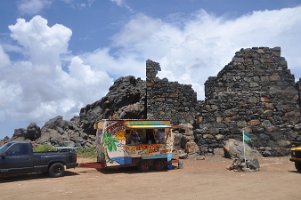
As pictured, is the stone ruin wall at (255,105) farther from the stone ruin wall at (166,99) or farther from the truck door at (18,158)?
the truck door at (18,158)

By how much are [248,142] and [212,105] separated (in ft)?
9.08

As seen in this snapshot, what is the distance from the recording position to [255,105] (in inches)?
760

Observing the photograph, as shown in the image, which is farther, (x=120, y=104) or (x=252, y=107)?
(x=120, y=104)

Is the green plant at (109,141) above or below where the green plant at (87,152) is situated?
above

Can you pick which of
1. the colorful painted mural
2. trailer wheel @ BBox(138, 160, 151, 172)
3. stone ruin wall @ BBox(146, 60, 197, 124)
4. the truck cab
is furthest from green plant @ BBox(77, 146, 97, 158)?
the truck cab

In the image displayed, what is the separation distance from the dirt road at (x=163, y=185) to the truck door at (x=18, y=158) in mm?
474

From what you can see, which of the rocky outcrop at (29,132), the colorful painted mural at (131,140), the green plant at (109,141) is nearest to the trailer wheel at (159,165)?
the colorful painted mural at (131,140)

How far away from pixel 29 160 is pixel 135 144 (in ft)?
14.2

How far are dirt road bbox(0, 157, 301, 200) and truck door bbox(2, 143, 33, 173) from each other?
474 mm

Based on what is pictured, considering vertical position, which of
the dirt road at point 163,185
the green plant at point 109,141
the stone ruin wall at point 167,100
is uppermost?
the stone ruin wall at point 167,100

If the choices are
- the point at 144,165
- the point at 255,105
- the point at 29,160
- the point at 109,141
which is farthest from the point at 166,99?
the point at 29,160

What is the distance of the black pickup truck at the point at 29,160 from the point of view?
42.5 ft

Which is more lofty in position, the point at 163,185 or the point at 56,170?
the point at 56,170

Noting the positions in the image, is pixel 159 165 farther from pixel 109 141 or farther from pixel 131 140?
pixel 109 141
